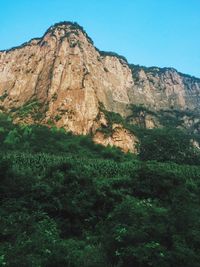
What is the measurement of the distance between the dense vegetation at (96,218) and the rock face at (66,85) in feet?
218

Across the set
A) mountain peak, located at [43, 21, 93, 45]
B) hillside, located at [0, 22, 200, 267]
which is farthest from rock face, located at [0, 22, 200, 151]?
hillside, located at [0, 22, 200, 267]

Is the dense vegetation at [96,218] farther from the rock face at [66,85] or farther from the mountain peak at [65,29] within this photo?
the mountain peak at [65,29]

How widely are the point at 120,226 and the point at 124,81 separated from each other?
7199 inches

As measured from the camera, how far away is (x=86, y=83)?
147000 millimetres

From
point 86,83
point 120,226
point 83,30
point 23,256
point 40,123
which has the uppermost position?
point 83,30

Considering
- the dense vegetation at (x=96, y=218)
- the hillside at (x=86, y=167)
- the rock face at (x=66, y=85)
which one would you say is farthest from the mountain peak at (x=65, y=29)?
the dense vegetation at (x=96, y=218)

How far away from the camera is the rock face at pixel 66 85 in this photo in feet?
450

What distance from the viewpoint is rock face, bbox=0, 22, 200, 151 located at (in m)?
137

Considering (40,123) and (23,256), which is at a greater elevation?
(40,123)

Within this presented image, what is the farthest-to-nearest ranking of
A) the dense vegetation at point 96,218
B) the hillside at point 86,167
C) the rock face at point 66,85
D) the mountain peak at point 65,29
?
the mountain peak at point 65,29, the rock face at point 66,85, the hillside at point 86,167, the dense vegetation at point 96,218

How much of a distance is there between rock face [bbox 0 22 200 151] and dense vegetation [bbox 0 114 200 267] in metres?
66.3

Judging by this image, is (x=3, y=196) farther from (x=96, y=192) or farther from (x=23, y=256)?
(x=23, y=256)

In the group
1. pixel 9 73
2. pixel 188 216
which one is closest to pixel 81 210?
pixel 188 216

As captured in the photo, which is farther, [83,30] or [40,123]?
[83,30]
